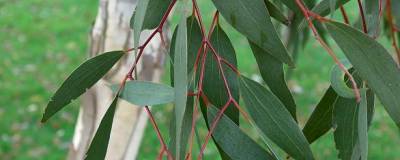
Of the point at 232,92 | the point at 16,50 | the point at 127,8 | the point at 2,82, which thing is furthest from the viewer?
the point at 16,50

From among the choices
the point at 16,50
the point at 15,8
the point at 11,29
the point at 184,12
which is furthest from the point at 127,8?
the point at 15,8

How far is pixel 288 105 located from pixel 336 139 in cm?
9

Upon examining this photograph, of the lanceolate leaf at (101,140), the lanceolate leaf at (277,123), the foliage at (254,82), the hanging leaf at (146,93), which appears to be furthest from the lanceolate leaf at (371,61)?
the lanceolate leaf at (101,140)

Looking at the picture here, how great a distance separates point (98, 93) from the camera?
176 cm

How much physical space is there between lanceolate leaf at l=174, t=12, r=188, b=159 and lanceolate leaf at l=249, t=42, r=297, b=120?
0.19 metres

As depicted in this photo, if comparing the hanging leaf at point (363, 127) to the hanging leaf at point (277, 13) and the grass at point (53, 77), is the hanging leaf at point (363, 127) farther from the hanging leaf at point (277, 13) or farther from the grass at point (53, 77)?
the grass at point (53, 77)

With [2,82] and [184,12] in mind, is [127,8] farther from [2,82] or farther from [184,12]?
[2,82]

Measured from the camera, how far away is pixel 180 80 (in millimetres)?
826

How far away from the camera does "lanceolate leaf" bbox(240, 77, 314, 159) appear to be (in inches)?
38.0

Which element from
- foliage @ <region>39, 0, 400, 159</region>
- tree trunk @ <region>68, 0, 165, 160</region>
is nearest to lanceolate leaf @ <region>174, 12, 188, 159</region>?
foliage @ <region>39, 0, 400, 159</region>

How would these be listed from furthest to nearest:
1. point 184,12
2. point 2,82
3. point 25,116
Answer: point 2,82 < point 25,116 < point 184,12

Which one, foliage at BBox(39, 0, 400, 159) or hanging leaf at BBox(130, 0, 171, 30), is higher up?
hanging leaf at BBox(130, 0, 171, 30)

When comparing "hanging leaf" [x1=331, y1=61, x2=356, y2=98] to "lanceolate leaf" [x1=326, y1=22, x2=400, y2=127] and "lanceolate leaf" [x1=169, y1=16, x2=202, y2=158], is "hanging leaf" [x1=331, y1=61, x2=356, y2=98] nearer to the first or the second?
"lanceolate leaf" [x1=326, y1=22, x2=400, y2=127]

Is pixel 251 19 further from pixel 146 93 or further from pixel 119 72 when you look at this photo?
pixel 119 72
